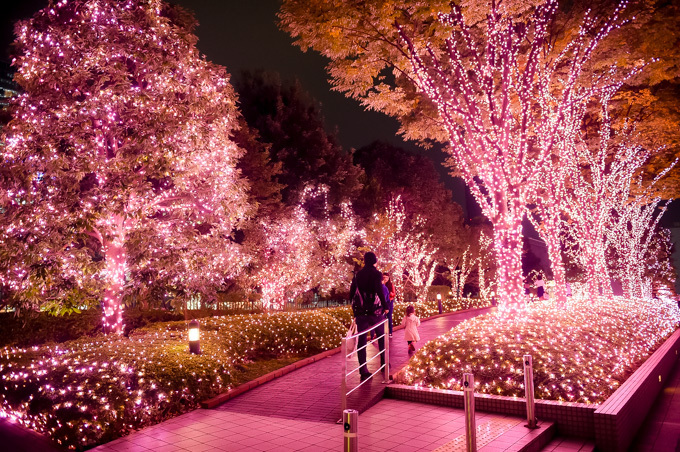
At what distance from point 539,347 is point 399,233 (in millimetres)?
19164

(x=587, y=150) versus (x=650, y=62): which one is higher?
(x=650, y=62)

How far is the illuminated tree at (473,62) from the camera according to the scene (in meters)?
9.33

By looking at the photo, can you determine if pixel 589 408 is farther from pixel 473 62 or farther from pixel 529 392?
pixel 473 62

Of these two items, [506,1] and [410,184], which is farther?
[410,184]

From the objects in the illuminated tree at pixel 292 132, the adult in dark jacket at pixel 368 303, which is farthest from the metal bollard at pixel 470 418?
the illuminated tree at pixel 292 132

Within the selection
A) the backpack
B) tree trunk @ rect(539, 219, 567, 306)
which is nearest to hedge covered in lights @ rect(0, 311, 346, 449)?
the backpack

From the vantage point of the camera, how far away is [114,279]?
10.0 meters

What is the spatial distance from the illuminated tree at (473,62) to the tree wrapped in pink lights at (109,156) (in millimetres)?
2962

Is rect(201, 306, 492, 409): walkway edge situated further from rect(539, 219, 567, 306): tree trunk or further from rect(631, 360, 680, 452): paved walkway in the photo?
rect(539, 219, 567, 306): tree trunk

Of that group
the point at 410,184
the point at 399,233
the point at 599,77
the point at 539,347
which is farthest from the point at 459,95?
the point at 410,184

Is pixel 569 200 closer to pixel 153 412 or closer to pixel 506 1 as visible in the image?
pixel 506 1

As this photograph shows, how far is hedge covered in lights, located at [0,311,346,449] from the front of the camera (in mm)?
5531

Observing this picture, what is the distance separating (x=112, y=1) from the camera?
977 cm

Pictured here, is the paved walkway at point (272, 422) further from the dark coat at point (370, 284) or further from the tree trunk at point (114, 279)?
the tree trunk at point (114, 279)
